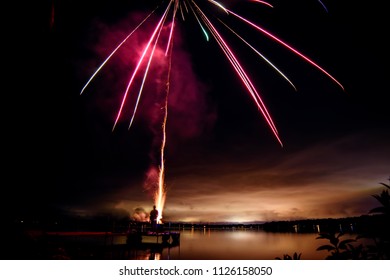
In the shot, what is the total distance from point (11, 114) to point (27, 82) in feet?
2.44

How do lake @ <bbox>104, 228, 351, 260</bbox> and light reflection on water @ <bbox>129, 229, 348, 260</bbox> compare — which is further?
light reflection on water @ <bbox>129, 229, 348, 260</bbox>

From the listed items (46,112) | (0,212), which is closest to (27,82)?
(46,112)

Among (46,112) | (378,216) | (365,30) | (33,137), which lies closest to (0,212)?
(33,137)

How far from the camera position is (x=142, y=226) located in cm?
1805

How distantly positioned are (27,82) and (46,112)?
1.17 m

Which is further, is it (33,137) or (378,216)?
(33,137)

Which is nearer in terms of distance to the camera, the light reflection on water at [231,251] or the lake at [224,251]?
the lake at [224,251]
